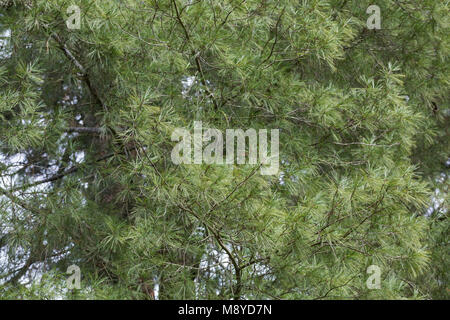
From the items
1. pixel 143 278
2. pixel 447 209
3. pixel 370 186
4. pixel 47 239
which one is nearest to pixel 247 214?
pixel 370 186

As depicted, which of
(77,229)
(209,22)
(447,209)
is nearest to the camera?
(209,22)

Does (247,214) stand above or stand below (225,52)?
below

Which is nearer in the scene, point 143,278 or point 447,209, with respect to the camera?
point 143,278

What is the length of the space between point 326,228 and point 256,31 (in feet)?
2.83

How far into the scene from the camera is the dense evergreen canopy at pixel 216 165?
6.02 feet

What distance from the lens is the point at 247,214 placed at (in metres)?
1.76

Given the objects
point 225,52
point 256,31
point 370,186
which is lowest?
point 370,186

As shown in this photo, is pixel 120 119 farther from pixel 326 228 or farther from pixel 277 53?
pixel 326 228

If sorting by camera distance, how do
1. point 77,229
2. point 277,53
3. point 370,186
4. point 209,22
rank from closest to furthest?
1. point 370,186
2. point 209,22
3. point 277,53
4. point 77,229

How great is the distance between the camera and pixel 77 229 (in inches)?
93.2

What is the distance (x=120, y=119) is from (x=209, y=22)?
0.49 m

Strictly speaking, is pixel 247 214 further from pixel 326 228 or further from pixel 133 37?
pixel 133 37

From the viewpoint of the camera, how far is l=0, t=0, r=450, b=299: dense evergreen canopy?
1835 mm

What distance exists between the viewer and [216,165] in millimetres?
1673
